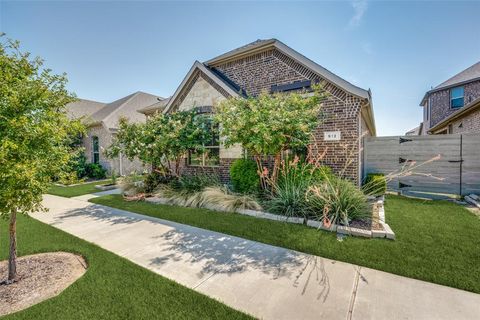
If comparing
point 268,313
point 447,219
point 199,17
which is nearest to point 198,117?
point 199,17

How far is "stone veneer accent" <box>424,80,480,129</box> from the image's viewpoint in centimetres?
1639

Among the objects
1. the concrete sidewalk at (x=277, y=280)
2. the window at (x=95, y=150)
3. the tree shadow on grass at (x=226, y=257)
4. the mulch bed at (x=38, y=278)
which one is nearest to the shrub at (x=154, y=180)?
the tree shadow on grass at (x=226, y=257)

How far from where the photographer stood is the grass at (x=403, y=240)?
3158 mm

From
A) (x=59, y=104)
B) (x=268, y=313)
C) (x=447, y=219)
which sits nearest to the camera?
(x=268, y=313)

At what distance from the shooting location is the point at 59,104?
3377 mm

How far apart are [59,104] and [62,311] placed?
289cm

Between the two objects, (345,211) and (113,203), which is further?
(113,203)

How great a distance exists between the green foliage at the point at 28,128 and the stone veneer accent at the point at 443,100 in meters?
24.5

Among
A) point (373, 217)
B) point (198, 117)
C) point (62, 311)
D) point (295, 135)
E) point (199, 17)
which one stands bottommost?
point (62, 311)

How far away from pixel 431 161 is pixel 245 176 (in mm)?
6358

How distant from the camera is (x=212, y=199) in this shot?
22.3 feet

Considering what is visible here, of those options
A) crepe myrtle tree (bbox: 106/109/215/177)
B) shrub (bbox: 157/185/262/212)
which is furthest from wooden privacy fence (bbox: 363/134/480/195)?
crepe myrtle tree (bbox: 106/109/215/177)

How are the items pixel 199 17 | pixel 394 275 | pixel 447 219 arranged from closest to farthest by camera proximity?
pixel 394 275 < pixel 447 219 < pixel 199 17

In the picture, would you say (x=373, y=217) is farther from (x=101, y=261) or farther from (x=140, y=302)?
(x=101, y=261)
